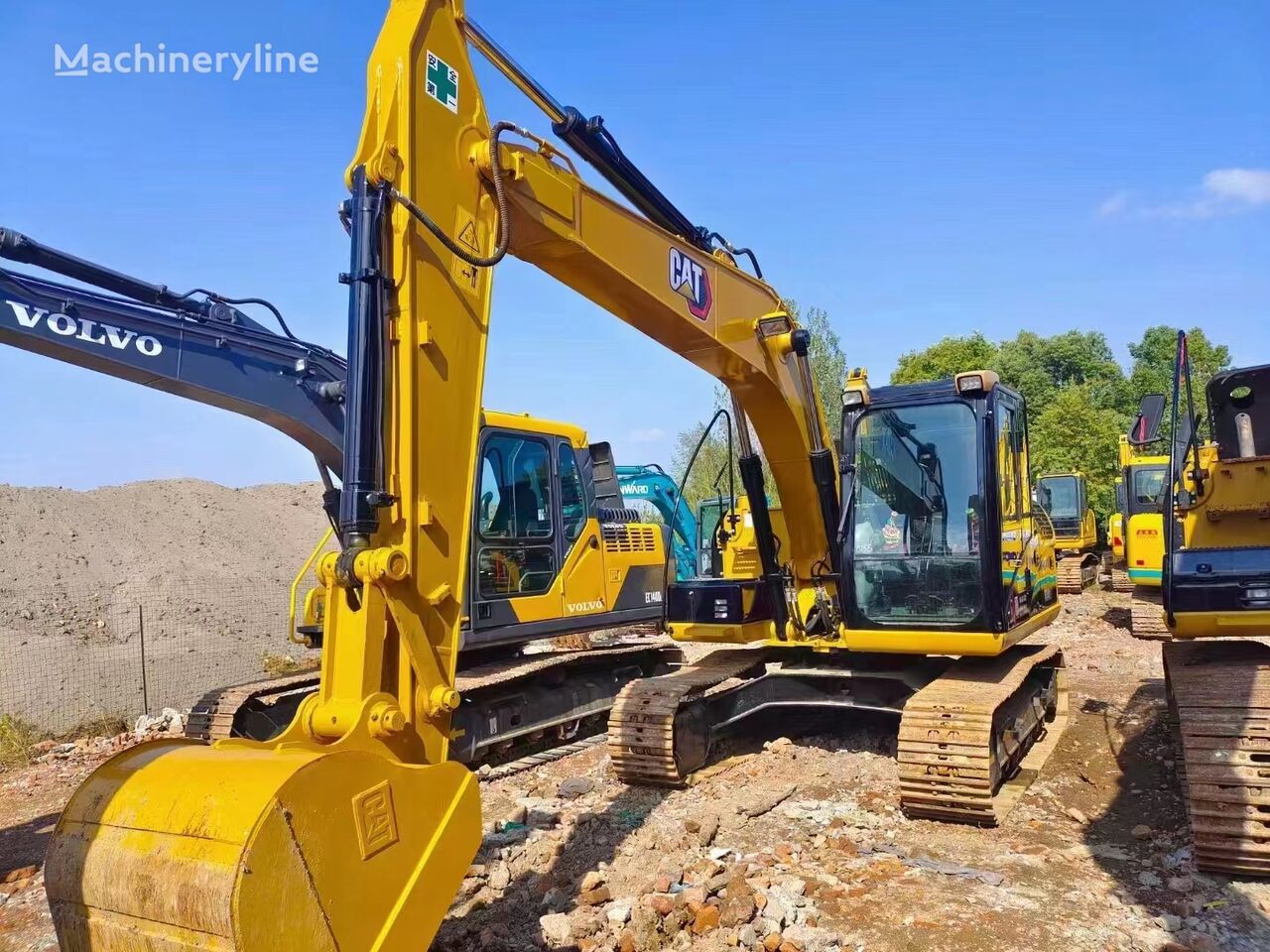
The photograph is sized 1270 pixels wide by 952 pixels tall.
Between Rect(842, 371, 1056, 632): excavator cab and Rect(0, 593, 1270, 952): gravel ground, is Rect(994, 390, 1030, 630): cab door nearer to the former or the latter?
Rect(842, 371, 1056, 632): excavator cab

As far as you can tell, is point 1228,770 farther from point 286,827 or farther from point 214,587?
point 214,587

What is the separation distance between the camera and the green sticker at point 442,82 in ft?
12.9

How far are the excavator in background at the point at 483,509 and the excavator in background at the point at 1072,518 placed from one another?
1453cm

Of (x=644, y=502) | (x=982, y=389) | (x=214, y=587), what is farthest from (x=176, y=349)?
(x=214, y=587)

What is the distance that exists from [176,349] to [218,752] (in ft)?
14.7

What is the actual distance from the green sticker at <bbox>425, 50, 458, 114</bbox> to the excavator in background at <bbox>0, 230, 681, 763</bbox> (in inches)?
113

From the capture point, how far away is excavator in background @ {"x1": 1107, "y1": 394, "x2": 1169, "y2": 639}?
249 inches

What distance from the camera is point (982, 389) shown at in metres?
6.42

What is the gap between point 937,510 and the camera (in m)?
6.53

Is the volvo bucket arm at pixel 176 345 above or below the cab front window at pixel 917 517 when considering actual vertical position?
above

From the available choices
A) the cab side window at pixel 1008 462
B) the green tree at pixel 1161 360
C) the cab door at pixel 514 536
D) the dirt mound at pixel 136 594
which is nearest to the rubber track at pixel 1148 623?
the cab side window at pixel 1008 462

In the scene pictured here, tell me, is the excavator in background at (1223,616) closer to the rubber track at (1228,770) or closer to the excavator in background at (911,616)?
the rubber track at (1228,770)

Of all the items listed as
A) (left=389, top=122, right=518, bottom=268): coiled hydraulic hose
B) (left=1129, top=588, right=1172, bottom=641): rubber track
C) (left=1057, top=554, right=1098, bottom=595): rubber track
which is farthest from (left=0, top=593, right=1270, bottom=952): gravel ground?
(left=1057, top=554, right=1098, bottom=595): rubber track

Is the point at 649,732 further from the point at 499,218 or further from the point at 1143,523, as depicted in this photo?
the point at 1143,523
